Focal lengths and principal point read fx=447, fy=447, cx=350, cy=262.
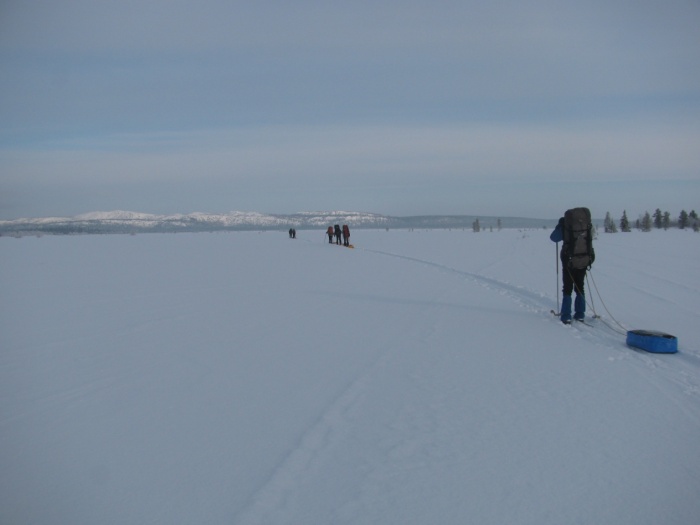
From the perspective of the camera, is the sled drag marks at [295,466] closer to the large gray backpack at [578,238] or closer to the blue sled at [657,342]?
the blue sled at [657,342]

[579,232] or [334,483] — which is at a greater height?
[579,232]

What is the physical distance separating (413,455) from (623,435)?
63.3 inches

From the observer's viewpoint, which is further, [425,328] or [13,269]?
[13,269]

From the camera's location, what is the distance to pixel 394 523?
2.44 metres

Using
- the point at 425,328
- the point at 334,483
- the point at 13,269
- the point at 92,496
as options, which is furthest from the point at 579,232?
the point at 13,269

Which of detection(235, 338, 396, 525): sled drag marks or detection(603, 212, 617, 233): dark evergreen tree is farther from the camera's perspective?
detection(603, 212, 617, 233): dark evergreen tree

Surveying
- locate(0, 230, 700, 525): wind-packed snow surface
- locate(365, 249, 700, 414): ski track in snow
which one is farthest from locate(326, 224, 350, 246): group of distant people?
locate(0, 230, 700, 525): wind-packed snow surface

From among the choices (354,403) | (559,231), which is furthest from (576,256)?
(354,403)

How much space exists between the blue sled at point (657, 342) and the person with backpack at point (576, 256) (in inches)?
63.4

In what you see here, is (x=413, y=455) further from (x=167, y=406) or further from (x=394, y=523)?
(x=167, y=406)

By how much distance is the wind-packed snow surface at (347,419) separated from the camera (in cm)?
262

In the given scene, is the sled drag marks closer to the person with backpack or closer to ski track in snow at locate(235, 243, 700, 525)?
ski track in snow at locate(235, 243, 700, 525)

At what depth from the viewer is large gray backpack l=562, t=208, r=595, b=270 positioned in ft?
23.3

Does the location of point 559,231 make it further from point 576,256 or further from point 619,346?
point 619,346
